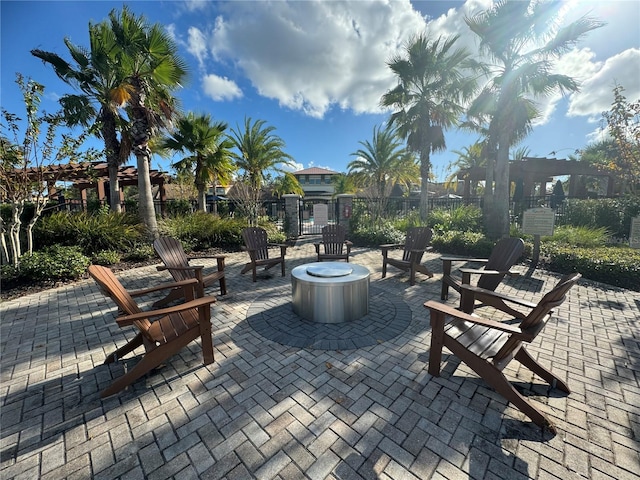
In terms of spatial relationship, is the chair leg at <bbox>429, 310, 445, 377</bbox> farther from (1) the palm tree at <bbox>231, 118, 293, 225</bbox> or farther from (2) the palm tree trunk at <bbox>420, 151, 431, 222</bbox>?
(1) the palm tree at <bbox>231, 118, 293, 225</bbox>

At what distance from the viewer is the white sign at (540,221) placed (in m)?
6.21

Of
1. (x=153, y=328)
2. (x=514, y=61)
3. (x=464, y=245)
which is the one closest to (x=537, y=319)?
(x=153, y=328)

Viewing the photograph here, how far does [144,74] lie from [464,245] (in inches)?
417

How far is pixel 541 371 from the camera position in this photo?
226 centimetres

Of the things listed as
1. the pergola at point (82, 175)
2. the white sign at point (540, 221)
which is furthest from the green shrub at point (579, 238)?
the pergola at point (82, 175)

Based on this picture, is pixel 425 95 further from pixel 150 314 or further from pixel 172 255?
pixel 150 314

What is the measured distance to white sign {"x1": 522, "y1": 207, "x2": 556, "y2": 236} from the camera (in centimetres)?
621

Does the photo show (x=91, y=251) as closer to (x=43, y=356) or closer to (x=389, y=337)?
(x=43, y=356)

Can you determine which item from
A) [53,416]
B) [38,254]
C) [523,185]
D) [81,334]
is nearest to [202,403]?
[53,416]

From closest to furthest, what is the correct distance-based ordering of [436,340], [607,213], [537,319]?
1. [537,319]
2. [436,340]
3. [607,213]

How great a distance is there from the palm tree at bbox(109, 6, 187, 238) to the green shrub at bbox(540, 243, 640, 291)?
10727mm

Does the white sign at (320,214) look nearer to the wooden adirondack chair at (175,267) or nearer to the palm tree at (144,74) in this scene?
the palm tree at (144,74)

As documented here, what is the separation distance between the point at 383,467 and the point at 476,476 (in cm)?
53

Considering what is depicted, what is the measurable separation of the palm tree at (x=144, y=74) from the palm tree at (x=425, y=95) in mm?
8714
